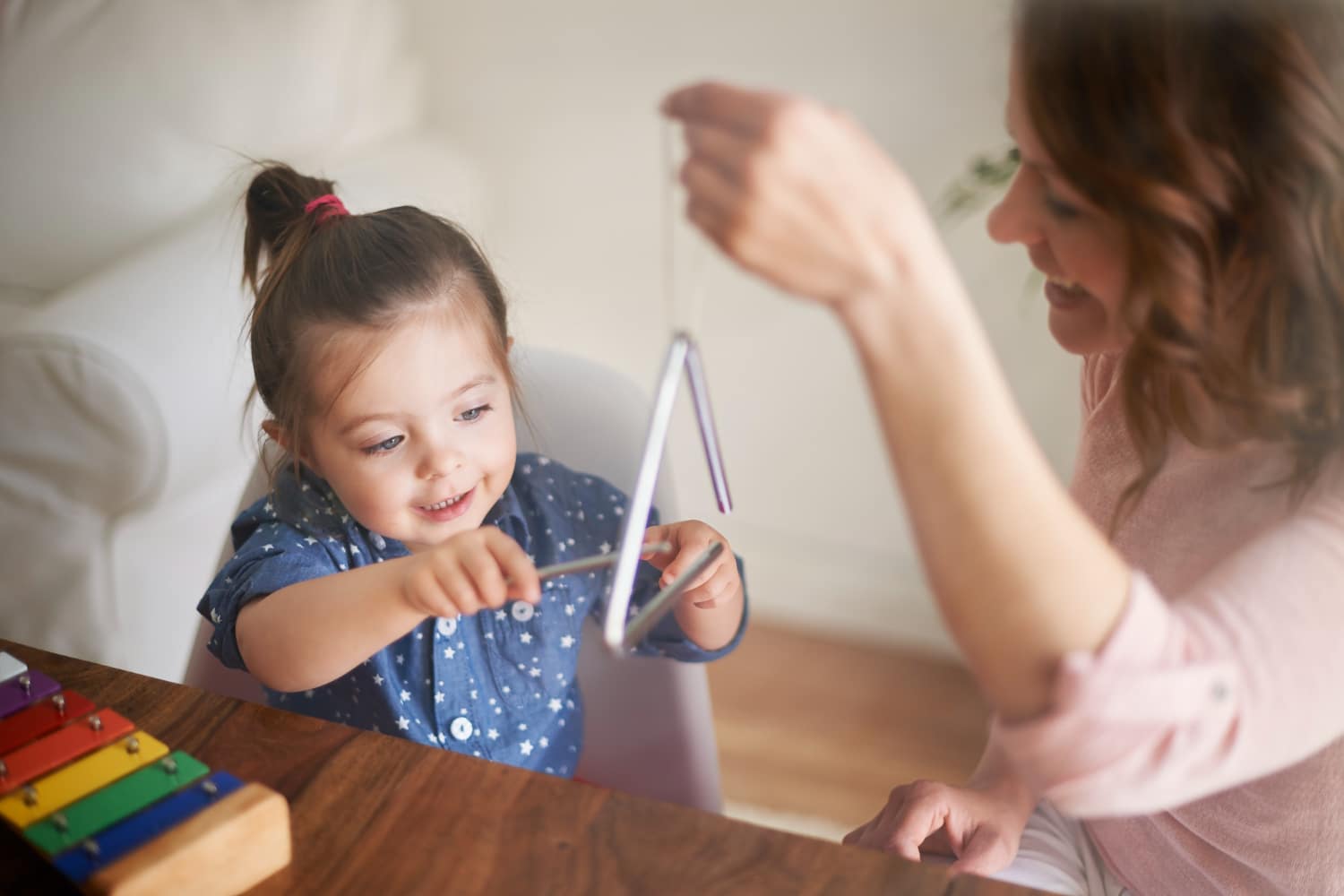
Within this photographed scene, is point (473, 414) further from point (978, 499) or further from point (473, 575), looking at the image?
point (978, 499)

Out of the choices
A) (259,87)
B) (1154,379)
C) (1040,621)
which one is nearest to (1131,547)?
(1154,379)

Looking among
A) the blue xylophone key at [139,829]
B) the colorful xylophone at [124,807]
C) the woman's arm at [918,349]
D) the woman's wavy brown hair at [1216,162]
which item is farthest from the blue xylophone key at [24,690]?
the woman's wavy brown hair at [1216,162]

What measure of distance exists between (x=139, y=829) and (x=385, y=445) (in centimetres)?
21

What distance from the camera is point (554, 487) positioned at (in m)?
0.72

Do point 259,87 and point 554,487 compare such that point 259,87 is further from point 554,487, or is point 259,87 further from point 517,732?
point 517,732

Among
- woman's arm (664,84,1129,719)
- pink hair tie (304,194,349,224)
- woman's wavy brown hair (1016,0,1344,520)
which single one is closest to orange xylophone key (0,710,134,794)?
pink hair tie (304,194,349,224)

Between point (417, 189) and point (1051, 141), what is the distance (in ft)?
1.15

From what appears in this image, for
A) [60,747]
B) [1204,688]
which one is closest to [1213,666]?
[1204,688]

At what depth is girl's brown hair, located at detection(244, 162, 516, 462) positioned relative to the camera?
578mm

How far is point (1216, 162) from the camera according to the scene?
40cm

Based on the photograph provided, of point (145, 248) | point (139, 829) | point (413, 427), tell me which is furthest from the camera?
point (145, 248)

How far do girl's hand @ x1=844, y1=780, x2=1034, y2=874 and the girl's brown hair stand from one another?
337 millimetres

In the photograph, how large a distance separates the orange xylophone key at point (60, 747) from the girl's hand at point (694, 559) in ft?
0.88

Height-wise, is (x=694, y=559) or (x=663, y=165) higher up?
(x=663, y=165)
